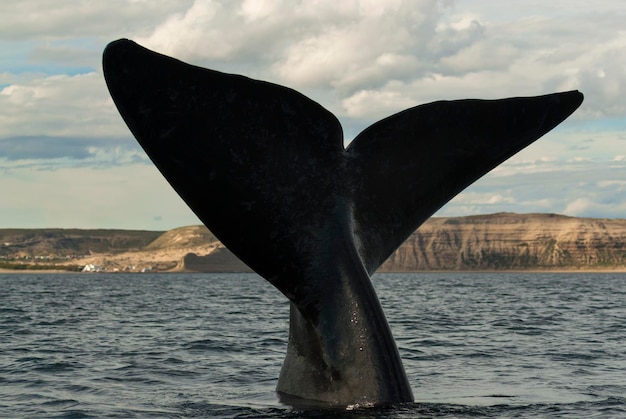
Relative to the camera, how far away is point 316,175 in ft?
21.1

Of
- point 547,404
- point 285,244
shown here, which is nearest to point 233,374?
point 547,404

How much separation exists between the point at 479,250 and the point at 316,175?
151 metres

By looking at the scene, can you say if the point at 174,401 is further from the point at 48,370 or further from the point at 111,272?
the point at 111,272

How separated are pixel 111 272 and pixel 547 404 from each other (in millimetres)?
150078

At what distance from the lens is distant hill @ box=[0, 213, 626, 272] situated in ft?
477

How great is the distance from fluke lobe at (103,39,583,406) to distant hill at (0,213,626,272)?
140 m

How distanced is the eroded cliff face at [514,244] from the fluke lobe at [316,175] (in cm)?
14289

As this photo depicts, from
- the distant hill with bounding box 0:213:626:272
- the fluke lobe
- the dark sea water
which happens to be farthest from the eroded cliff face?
the fluke lobe

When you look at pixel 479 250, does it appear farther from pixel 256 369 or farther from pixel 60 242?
pixel 256 369

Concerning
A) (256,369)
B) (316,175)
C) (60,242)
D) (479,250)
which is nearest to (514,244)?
(479,250)

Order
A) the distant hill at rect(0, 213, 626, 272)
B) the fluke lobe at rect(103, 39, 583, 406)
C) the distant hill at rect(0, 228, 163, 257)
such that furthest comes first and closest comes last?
the distant hill at rect(0, 228, 163, 257), the distant hill at rect(0, 213, 626, 272), the fluke lobe at rect(103, 39, 583, 406)

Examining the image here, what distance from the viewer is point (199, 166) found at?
5910 millimetres

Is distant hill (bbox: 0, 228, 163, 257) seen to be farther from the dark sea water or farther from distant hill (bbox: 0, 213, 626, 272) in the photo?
the dark sea water

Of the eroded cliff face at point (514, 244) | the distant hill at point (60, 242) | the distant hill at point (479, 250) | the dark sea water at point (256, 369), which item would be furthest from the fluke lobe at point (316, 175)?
the distant hill at point (60, 242)
